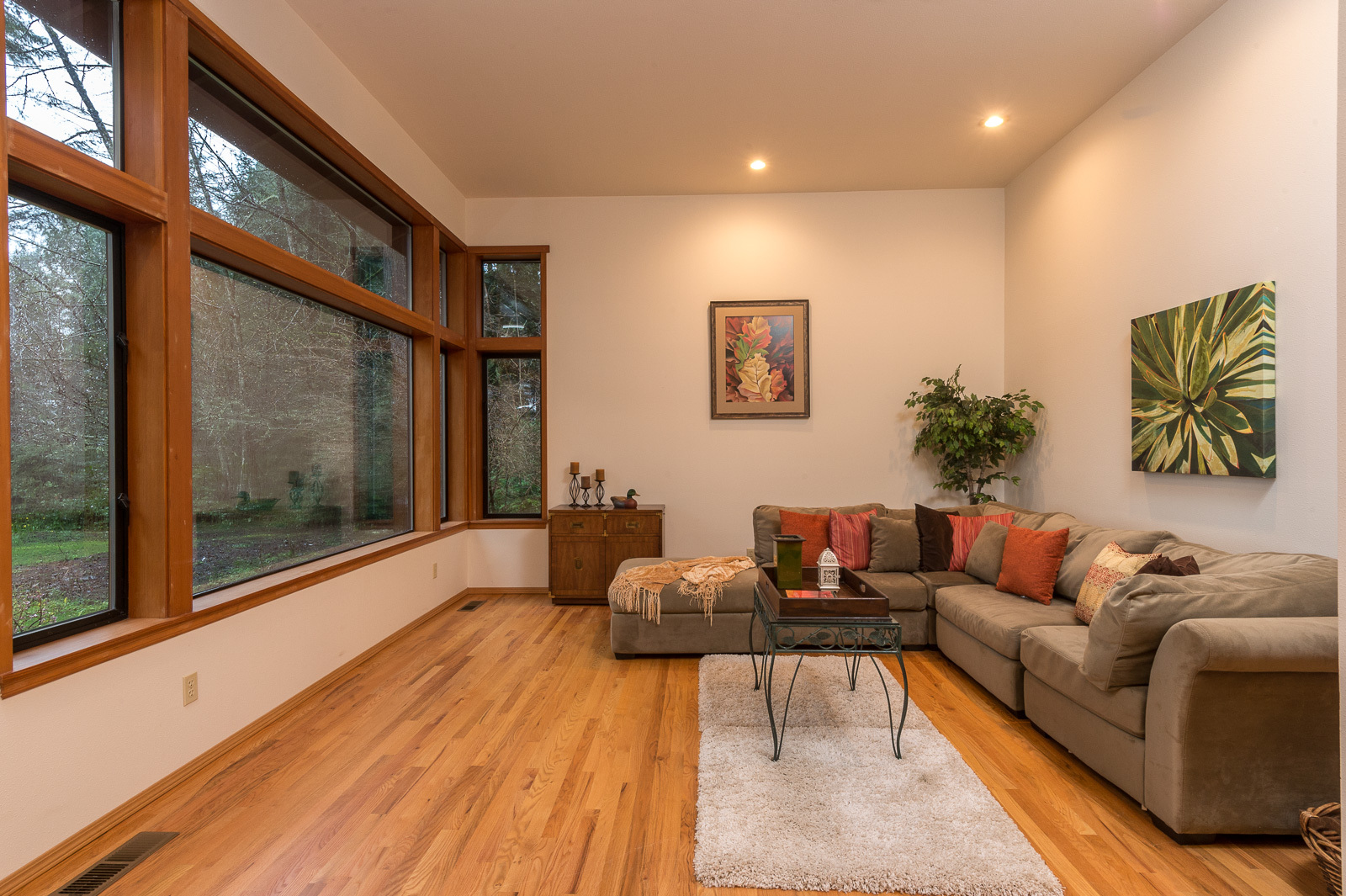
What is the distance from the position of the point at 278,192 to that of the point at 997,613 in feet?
13.9

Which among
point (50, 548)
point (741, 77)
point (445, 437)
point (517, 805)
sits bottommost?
point (517, 805)

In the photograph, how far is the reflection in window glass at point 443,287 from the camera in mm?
5328

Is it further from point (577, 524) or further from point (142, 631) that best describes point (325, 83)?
point (577, 524)

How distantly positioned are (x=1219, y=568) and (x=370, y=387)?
4.56 m

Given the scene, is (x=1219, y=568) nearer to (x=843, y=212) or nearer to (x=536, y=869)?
(x=536, y=869)

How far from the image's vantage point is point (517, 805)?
7.45 feet

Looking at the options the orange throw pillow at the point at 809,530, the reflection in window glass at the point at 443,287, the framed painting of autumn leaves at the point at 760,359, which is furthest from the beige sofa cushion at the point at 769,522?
the reflection in window glass at the point at 443,287

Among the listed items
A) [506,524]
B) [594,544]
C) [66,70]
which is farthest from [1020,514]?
[66,70]

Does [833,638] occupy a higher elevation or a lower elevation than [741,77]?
lower

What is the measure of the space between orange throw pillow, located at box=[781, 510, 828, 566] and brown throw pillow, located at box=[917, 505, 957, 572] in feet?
2.14

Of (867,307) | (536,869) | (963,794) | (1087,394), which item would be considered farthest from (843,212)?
(536,869)

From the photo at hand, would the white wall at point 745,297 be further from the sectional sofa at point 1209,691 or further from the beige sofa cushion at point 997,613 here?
the sectional sofa at point 1209,691

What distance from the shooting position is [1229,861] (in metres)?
1.95

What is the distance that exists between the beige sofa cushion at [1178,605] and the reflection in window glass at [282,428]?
3.56 metres
